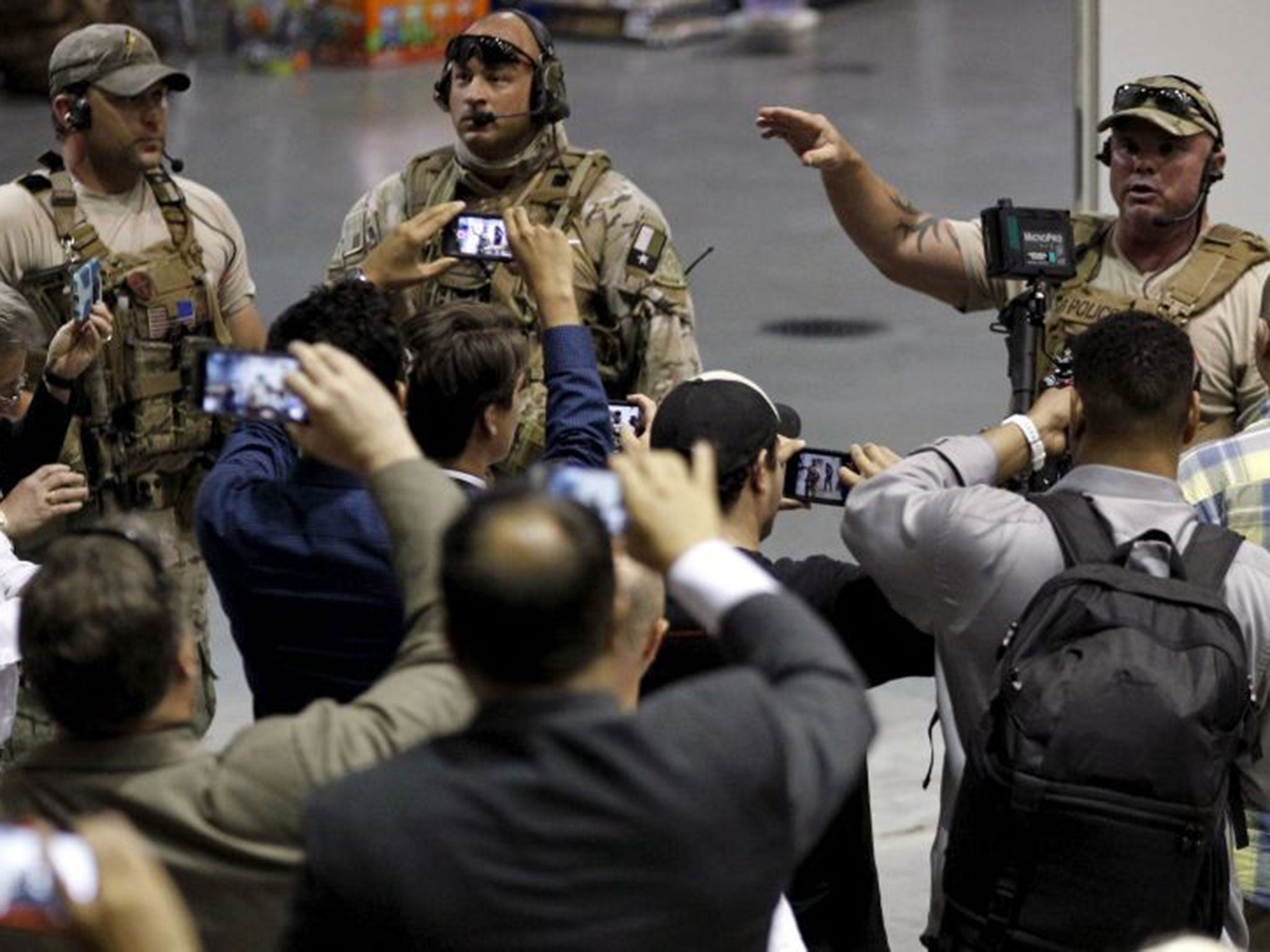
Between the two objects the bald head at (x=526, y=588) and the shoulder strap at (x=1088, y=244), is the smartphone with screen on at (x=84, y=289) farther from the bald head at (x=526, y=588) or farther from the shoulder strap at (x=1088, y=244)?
the bald head at (x=526, y=588)

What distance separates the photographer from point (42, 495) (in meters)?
4.80

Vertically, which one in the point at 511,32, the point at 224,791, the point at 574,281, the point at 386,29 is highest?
the point at 511,32

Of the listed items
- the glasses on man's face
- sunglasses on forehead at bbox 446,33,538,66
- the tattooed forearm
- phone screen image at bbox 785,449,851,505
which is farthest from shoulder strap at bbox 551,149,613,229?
phone screen image at bbox 785,449,851,505

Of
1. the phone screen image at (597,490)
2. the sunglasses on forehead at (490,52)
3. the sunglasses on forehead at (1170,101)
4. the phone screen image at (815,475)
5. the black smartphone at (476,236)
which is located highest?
the phone screen image at (597,490)

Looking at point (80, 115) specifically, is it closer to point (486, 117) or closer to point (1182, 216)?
point (486, 117)

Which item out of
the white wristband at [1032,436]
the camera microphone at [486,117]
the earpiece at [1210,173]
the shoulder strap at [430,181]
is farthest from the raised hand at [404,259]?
the earpiece at [1210,173]

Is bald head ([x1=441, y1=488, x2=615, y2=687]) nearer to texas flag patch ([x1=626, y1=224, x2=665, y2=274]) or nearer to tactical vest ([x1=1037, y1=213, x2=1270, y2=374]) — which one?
tactical vest ([x1=1037, y1=213, x2=1270, y2=374])

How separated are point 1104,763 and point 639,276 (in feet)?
7.66

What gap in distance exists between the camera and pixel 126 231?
566 cm

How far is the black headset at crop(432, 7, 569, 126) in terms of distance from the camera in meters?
5.50

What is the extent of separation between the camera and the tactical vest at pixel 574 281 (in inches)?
216

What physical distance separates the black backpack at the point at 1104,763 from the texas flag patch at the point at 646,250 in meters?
2.09

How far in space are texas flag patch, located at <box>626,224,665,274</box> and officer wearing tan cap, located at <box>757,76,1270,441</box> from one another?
34 cm

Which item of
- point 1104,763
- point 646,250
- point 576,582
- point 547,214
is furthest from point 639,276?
point 576,582
